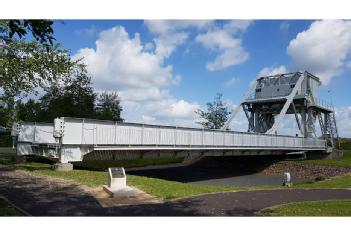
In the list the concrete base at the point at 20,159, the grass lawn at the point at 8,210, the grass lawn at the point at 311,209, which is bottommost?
the grass lawn at the point at 311,209

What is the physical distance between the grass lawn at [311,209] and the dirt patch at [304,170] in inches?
969

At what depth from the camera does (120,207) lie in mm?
11844

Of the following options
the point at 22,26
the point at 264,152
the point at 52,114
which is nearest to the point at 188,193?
the point at 22,26

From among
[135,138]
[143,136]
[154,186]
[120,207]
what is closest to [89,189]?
[154,186]

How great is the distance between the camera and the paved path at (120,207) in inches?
437

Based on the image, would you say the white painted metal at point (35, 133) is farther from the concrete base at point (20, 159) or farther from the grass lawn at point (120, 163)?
the grass lawn at point (120, 163)

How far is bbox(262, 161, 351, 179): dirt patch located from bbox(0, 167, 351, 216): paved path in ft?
70.8

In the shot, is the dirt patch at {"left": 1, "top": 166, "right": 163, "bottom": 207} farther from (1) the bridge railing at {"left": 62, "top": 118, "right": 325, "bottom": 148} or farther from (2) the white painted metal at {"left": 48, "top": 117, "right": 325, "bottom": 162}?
(1) the bridge railing at {"left": 62, "top": 118, "right": 325, "bottom": 148}

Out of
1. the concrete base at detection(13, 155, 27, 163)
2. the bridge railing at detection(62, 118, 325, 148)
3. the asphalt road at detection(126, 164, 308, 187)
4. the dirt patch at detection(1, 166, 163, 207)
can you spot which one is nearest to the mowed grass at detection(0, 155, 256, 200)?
the dirt patch at detection(1, 166, 163, 207)

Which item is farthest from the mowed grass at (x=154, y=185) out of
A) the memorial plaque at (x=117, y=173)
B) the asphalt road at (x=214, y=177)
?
the asphalt road at (x=214, y=177)

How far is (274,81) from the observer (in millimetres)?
60469

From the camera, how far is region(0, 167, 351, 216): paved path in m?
11.1

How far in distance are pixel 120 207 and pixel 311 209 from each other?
5841mm

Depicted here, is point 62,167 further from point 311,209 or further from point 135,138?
point 311,209
